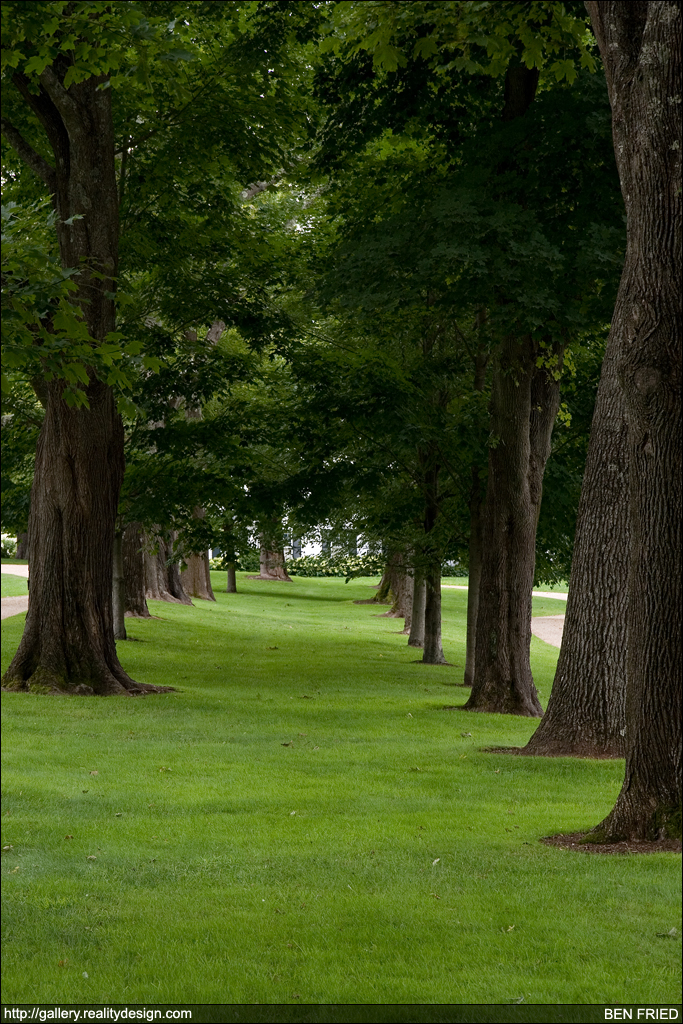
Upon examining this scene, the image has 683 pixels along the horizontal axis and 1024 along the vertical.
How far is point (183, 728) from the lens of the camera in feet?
41.4

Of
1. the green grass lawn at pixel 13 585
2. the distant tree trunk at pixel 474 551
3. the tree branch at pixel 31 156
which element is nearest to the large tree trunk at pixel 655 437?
the tree branch at pixel 31 156

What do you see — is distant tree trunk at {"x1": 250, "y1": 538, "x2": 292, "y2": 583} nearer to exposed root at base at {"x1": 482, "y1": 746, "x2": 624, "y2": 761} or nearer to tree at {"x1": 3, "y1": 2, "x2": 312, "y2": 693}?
tree at {"x1": 3, "y1": 2, "x2": 312, "y2": 693}

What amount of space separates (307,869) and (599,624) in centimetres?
556

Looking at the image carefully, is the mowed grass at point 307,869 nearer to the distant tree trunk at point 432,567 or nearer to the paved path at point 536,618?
the distant tree trunk at point 432,567

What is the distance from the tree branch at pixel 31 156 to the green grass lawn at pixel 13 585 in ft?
50.8

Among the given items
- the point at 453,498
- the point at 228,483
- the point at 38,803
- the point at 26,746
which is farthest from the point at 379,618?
the point at 38,803

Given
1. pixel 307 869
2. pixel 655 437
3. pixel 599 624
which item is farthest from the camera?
pixel 599 624

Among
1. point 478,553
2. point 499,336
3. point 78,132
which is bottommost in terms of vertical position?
point 478,553

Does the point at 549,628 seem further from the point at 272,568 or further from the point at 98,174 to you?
the point at 98,174

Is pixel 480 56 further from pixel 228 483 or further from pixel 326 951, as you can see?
pixel 326 951

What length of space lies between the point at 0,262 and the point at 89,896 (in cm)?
340

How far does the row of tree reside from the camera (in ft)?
22.9

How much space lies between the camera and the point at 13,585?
31.0 metres

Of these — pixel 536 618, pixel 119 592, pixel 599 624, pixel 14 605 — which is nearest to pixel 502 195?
pixel 599 624
